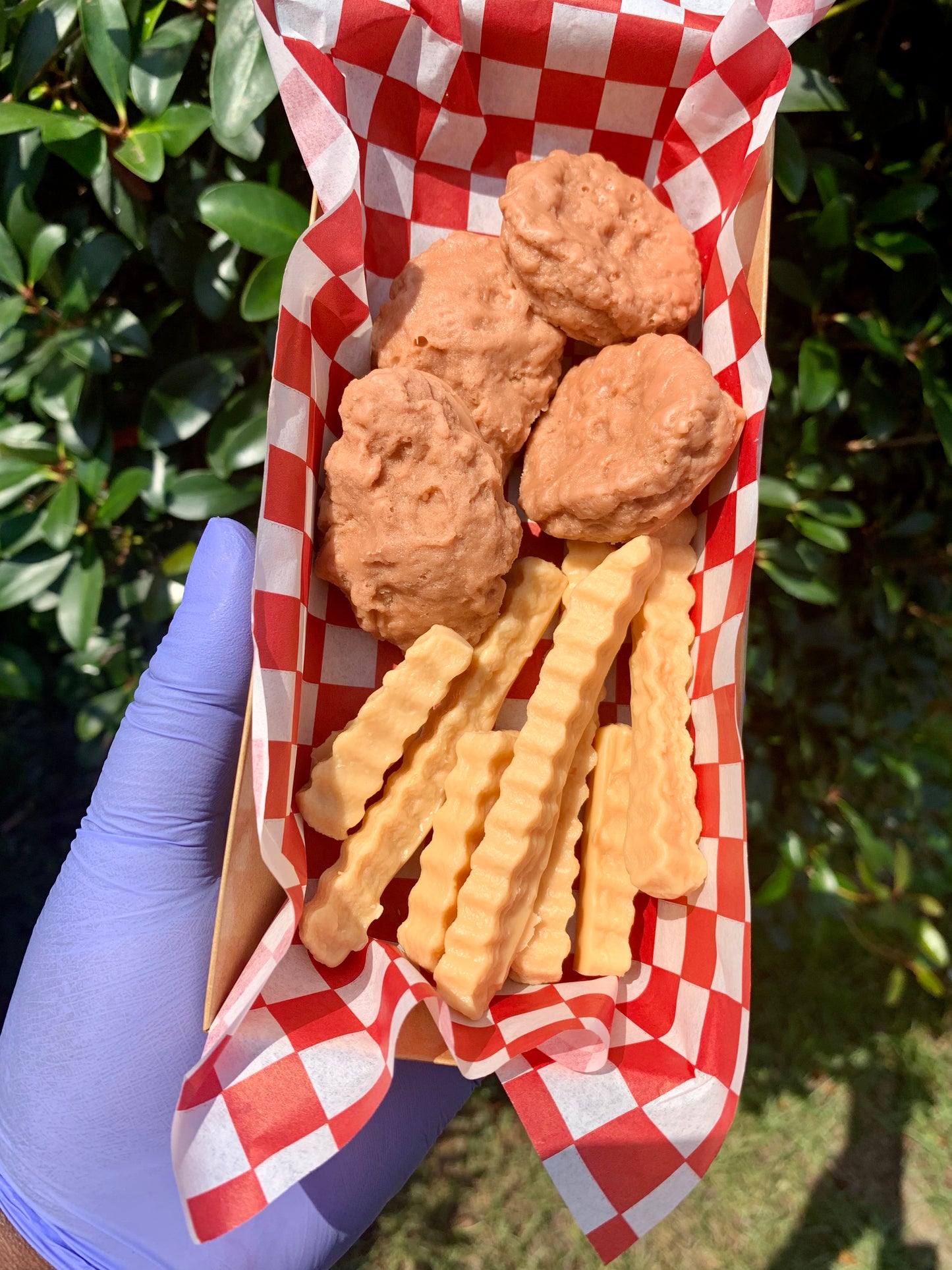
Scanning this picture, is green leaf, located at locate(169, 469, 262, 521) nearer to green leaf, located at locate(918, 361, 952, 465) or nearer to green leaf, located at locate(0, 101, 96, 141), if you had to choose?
green leaf, located at locate(0, 101, 96, 141)

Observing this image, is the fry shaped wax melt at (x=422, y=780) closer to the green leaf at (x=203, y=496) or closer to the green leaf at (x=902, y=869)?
the green leaf at (x=203, y=496)

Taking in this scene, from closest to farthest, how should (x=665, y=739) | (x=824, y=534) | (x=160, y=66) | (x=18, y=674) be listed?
1. (x=160, y=66)
2. (x=665, y=739)
3. (x=824, y=534)
4. (x=18, y=674)

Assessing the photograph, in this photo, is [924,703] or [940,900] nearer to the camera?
[924,703]

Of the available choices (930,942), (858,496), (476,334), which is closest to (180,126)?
(476,334)

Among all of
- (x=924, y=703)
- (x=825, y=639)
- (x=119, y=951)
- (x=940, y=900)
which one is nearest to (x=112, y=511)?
(x=119, y=951)

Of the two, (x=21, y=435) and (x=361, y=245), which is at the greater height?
(x=361, y=245)

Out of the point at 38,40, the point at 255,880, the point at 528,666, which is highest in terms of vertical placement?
the point at 38,40

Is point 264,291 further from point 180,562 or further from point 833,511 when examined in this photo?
point 833,511

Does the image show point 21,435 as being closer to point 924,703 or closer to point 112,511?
point 112,511
